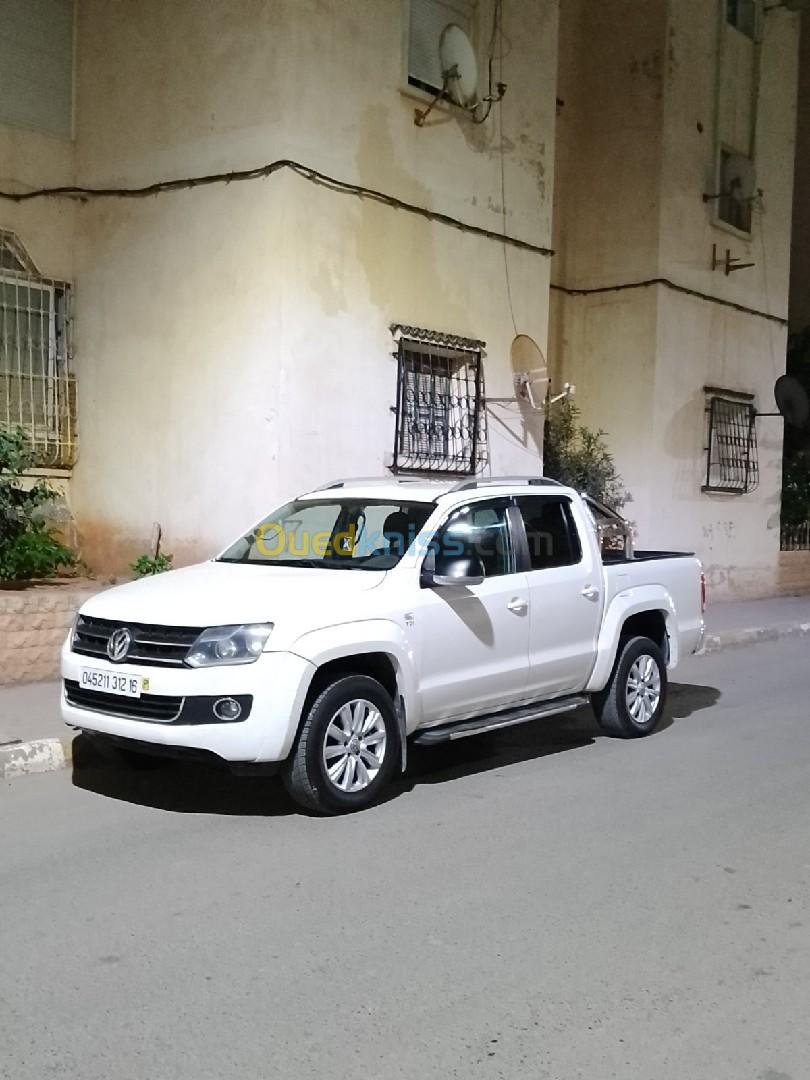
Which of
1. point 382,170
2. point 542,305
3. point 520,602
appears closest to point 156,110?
point 382,170

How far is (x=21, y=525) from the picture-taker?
941 cm

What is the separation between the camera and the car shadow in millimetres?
6020

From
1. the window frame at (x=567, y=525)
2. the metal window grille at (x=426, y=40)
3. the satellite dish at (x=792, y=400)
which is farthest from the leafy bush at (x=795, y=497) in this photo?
the window frame at (x=567, y=525)

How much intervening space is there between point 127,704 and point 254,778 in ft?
3.88

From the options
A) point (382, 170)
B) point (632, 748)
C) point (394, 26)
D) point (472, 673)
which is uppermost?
point (394, 26)

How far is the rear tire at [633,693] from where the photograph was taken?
7.76 meters

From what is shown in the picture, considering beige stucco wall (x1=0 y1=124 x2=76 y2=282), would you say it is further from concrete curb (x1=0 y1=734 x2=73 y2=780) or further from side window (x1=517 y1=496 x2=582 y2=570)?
side window (x1=517 y1=496 x2=582 y2=570)

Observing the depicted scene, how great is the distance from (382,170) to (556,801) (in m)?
7.08

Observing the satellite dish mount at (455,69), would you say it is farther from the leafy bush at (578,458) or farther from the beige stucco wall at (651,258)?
the leafy bush at (578,458)

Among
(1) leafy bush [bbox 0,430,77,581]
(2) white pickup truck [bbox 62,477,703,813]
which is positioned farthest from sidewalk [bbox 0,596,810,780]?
(1) leafy bush [bbox 0,430,77,581]

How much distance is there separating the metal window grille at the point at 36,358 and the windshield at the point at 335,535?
4.66 m

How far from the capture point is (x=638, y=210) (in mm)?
15039

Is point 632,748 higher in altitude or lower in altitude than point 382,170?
lower

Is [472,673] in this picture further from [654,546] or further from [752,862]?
[654,546]
